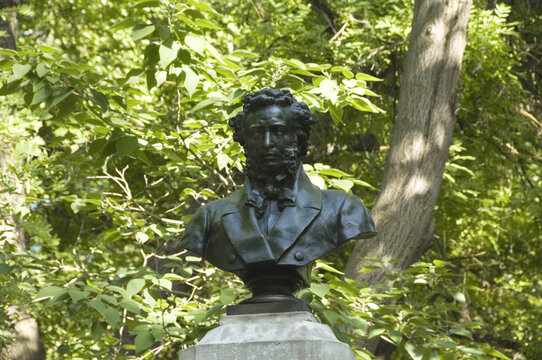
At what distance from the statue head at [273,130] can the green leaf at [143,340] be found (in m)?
1.63

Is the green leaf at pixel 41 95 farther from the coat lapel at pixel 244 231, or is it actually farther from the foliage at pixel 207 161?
the coat lapel at pixel 244 231

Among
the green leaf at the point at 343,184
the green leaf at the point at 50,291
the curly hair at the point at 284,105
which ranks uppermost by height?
the curly hair at the point at 284,105

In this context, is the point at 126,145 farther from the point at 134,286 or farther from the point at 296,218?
the point at 296,218

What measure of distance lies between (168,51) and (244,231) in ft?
5.93

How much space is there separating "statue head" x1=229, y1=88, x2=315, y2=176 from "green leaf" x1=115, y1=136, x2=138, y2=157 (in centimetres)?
158

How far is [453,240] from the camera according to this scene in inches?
423

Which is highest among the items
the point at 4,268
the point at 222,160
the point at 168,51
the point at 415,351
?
the point at 168,51

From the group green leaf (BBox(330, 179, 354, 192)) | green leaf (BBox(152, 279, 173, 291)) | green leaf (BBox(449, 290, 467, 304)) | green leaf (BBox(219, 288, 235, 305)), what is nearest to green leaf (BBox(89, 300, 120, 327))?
green leaf (BBox(152, 279, 173, 291))

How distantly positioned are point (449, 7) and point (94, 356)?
445cm

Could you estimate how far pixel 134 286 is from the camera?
553cm

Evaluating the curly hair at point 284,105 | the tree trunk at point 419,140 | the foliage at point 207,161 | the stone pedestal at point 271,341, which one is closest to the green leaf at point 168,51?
the foliage at point 207,161

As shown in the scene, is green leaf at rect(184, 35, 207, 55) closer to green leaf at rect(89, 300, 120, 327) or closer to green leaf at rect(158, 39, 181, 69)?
green leaf at rect(158, 39, 181, 69)

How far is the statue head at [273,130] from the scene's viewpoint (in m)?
4.27

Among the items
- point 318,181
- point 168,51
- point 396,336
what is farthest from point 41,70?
point 396,336
